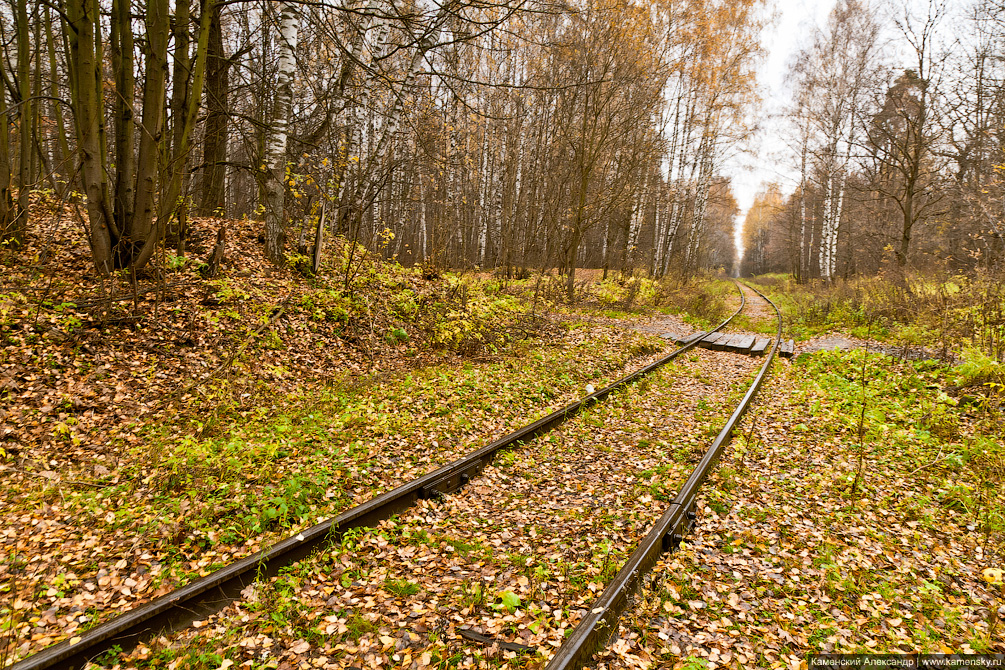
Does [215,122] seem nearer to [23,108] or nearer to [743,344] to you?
[23,108]

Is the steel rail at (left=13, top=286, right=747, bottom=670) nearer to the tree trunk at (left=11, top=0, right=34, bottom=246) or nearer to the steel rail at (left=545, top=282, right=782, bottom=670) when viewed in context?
the steel rail at (left=545, top=282, right=782, bottom=670)

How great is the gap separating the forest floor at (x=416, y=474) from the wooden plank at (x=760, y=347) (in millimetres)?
2548

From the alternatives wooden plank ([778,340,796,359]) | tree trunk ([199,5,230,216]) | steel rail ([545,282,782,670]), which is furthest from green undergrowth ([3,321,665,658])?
wooden plank ([778,340,796,359])

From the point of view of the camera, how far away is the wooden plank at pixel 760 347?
40.7ft

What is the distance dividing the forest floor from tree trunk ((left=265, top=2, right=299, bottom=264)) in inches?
23.2

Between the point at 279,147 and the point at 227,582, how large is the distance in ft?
28.0

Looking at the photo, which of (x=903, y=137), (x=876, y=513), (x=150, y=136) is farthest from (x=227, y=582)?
(x=903, y=137)

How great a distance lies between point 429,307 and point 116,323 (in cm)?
565

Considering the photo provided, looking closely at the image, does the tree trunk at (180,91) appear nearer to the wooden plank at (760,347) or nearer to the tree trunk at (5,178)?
the tree trunk at (5,178)

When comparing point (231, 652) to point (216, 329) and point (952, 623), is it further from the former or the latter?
point (216, 329)

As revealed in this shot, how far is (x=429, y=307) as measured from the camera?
10.9 m

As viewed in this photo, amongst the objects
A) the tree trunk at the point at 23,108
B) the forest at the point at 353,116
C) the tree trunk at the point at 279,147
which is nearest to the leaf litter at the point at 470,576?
the forest at the point at 353,116

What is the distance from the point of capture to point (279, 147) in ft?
31.2

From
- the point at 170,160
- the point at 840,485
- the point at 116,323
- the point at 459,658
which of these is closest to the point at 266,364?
the point at 116,323
